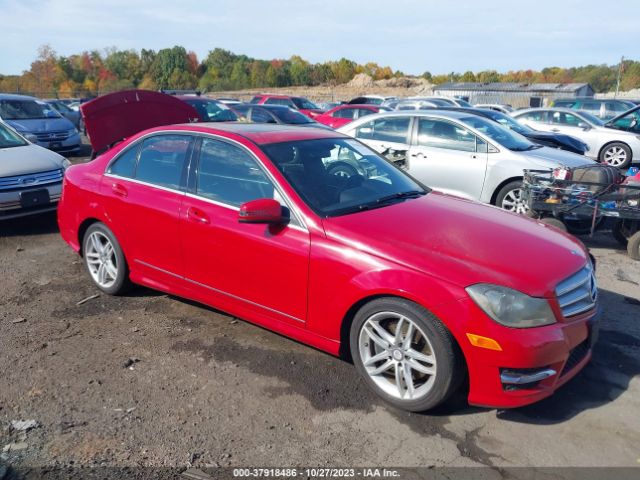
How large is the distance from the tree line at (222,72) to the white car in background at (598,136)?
73696 mm

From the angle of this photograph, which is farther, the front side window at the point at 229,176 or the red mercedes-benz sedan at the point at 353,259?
the front side window at the point at 229,176

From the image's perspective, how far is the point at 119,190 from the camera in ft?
15.8

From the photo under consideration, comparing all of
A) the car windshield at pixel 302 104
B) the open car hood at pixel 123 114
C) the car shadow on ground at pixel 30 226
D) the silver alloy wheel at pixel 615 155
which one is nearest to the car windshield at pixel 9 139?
the car shadow on ground at pixel 30 226

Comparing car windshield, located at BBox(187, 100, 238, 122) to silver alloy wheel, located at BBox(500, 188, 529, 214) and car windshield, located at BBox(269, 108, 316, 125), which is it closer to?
car windshield, located at BBox(269, 108, 316, 125)

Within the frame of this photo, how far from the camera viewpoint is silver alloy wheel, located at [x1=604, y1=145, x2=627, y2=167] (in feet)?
44.5

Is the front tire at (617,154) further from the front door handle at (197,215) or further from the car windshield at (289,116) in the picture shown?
the front door handle at (197,215)

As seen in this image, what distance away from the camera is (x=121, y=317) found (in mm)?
4699

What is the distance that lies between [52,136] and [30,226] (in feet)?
24.3

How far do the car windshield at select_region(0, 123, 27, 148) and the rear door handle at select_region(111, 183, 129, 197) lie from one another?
4193 millimetres

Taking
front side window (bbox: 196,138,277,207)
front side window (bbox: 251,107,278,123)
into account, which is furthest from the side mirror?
front side window (bbox: 251,107,278,123)

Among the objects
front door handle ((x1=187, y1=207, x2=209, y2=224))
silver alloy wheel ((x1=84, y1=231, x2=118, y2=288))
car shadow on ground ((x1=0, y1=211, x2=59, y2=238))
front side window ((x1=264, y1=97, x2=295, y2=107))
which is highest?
front side window ((x1=264, y1=97, x2=295, y2=107))

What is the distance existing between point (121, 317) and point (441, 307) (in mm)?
2945

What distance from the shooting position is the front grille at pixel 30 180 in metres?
7.01

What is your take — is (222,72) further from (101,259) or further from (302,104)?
(101,259)
